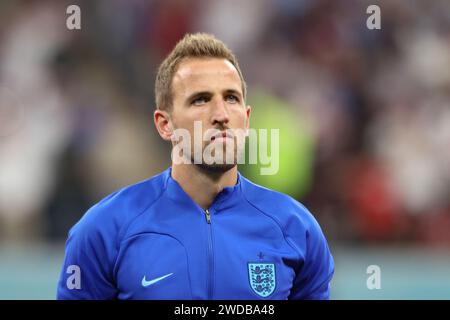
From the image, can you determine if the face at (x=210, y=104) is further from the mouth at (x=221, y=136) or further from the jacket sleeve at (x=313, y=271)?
the jacket sleeve at (x=313, y=271)

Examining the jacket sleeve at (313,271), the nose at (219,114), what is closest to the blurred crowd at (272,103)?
the jacket sleeve at (313,271)

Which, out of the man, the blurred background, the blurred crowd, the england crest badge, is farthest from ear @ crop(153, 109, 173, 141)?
the blurred crowd

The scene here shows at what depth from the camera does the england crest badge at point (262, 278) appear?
3229 mm

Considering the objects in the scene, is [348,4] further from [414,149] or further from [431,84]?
[414,149]

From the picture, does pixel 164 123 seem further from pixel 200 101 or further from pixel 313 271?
pixel 313 271

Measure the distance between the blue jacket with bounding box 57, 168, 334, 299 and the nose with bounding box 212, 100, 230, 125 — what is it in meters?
0.28

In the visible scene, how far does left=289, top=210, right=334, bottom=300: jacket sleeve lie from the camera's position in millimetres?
3434

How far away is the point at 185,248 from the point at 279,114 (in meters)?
5.44

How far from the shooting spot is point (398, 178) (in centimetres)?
890

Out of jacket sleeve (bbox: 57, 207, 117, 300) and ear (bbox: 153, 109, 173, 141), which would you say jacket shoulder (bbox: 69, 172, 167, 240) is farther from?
ear (bbox: 153, 109, 173, 141)

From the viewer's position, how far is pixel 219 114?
10.7 ft

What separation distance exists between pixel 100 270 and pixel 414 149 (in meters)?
6.23

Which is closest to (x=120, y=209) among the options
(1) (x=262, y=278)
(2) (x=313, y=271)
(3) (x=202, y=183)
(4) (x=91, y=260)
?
(4) (x=91, y=260)
